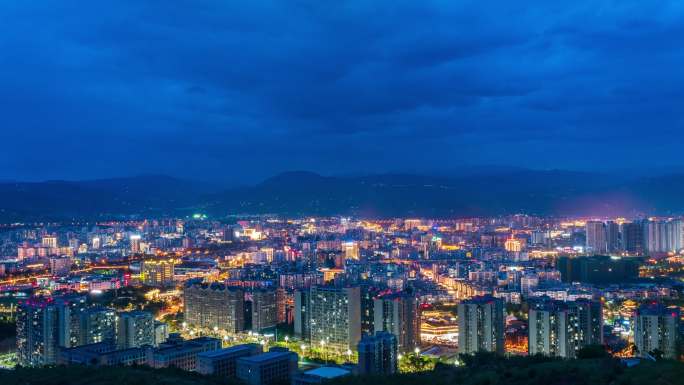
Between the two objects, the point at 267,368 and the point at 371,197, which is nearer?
the point at 267,368

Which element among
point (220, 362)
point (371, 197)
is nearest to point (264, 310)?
point (220, 362)

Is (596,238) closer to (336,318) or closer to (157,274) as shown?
(157,274)

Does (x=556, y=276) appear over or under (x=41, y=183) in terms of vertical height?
under

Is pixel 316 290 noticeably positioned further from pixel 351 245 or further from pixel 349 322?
pixel 351 245

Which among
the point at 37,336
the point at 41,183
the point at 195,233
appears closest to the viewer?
the point at 37,336

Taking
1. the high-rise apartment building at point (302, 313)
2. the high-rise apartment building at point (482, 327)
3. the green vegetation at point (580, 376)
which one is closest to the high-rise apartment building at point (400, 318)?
the high-rise apartment building at point (482, 327)

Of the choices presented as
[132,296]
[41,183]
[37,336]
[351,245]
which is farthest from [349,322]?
[41,183]
